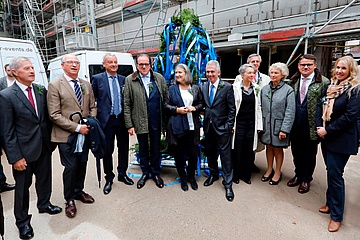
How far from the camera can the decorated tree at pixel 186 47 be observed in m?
3.16

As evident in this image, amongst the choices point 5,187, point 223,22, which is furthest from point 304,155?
point 223,22

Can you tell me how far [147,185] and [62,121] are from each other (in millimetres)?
1494

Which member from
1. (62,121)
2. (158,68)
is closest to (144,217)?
(62,121)

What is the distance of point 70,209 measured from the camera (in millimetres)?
2467

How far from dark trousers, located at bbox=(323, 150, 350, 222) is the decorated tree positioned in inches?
76.0

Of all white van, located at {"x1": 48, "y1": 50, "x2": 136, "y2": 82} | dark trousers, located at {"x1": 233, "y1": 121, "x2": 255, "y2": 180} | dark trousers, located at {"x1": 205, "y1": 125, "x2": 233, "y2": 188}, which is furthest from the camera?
white van, located at {"x1": 48, "y1": 50, "x2": 136, "y2": 82}

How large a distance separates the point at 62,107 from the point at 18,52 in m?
3.23

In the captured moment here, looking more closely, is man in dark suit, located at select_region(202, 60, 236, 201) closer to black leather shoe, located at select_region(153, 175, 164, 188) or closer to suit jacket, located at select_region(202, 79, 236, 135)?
suit jacket, located at select_region(202, 79, 236, 135)

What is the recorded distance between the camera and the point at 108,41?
12.1 m

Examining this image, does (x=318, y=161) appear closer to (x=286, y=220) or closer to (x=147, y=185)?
(x=286, y=220)

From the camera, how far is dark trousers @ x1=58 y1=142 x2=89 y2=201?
7.77 feet

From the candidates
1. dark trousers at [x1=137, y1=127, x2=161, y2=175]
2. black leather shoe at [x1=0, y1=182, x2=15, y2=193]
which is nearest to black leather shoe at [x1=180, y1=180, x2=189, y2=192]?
dark trousers at [x1=137, y1=127, x2=161, y2=175]

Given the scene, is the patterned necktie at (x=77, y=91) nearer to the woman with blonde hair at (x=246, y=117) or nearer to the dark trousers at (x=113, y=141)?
the dark trousers at (x=113, y=141)

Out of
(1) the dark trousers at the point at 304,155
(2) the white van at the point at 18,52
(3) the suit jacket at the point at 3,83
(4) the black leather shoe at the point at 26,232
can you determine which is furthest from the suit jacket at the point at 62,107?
(2) the white van at the point at 18,52
